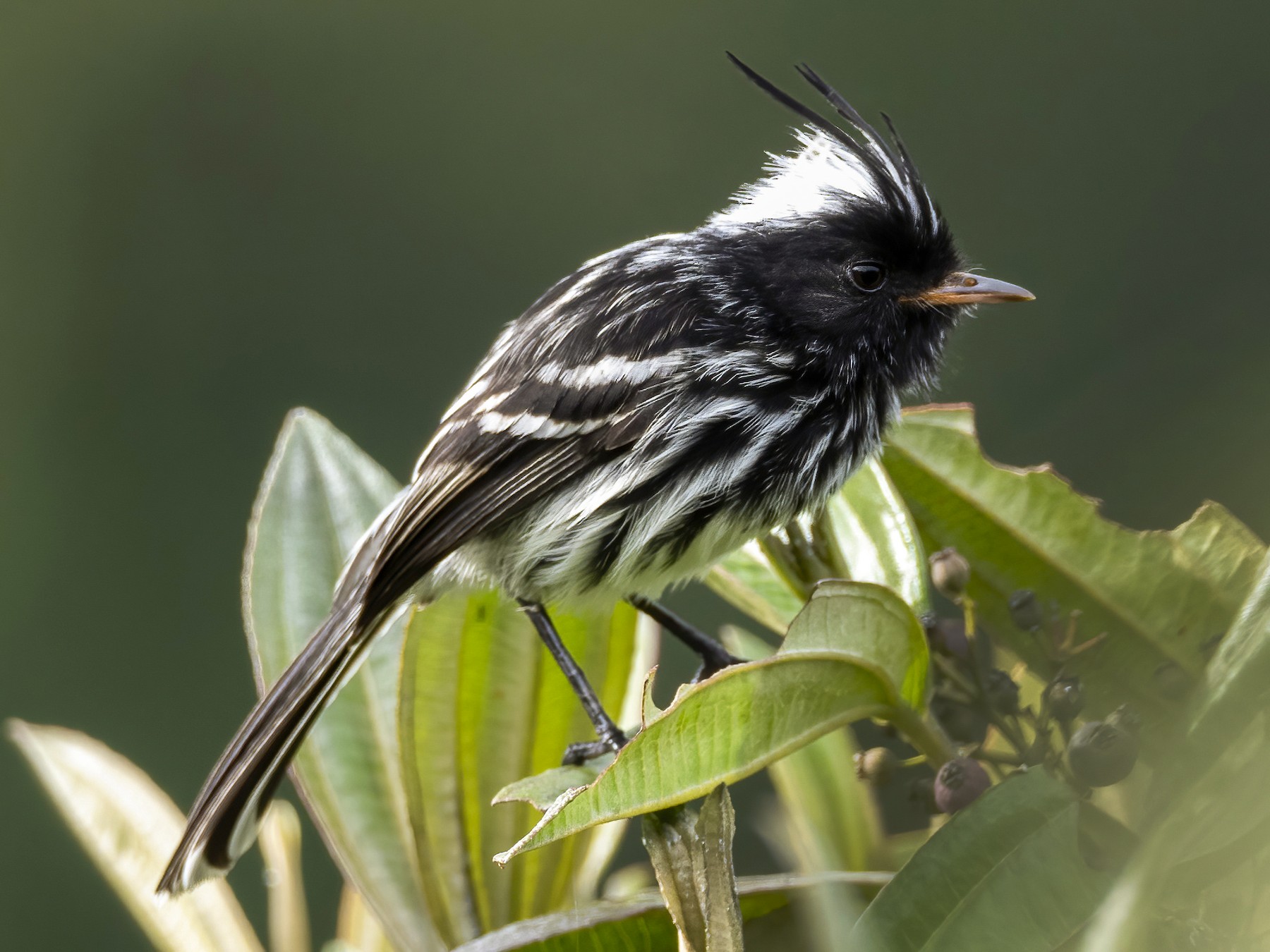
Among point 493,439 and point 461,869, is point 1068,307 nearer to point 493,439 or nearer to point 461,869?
point 493,439

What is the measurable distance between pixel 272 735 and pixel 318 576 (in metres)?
0.19

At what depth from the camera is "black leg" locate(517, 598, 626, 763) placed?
1.41 m

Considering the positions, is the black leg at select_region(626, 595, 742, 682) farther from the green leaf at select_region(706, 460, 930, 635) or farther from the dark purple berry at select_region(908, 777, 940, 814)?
the dark purple berry at select_region(908, 777, 940, 814)

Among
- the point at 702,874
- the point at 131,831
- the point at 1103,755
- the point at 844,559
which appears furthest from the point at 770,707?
the point at 131,831

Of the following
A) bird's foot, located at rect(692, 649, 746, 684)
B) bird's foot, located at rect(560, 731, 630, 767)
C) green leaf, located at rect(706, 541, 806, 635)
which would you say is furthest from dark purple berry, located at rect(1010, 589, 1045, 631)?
bird's foot, located at rect(692, 649, 746, 684)

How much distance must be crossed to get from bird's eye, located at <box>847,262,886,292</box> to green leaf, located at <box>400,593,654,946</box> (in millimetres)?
648

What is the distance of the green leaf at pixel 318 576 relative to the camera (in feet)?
4.56

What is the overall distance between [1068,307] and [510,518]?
3.53 metres

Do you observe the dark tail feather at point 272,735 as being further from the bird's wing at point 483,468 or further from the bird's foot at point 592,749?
the bird's foot at point 592,749

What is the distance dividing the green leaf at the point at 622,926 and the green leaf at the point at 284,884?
410 mm

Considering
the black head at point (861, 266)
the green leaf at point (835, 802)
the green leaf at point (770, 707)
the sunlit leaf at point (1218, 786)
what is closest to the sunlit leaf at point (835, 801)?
the green leaf at point (835, 802)

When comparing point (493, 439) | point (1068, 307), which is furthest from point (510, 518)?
point (1068, 307)

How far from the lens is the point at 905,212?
1.80 m

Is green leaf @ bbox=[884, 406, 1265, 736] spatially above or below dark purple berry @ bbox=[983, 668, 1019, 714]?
above
